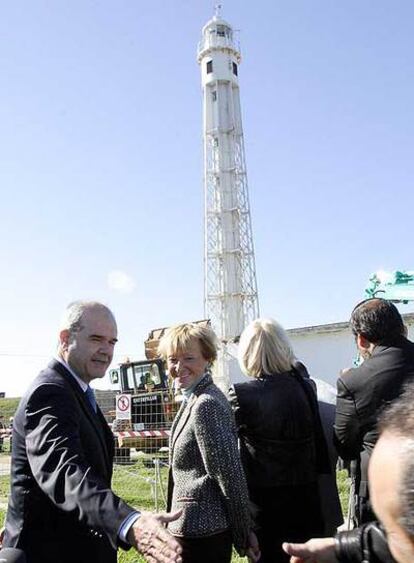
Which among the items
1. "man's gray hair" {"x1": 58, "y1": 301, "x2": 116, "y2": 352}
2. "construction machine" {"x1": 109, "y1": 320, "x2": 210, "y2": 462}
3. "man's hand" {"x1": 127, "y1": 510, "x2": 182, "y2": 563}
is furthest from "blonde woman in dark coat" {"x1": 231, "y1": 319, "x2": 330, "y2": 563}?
"construction machine" {"x1": 109, "y1": 320, "x2": 210, "y2": 462}

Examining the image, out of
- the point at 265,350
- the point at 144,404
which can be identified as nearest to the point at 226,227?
the point at 144,404

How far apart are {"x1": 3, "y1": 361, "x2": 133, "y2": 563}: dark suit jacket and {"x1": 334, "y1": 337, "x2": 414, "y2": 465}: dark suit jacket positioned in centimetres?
125

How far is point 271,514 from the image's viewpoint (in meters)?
2.85

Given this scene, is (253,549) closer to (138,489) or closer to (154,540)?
(154,540)

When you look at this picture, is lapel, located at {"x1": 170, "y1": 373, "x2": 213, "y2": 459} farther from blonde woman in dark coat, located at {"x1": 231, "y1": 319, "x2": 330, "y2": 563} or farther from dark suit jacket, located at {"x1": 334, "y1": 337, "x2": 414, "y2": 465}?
dark suit jacket, located at {"x1": 334, "y1": 337, "x2": 414, "y2": 465}

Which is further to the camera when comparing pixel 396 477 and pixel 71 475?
pixel 71 475

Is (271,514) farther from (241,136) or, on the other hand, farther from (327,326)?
(241,136)

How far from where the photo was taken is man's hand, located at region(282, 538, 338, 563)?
1765mm

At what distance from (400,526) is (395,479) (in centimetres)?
8

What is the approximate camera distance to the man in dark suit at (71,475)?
67.9 inches

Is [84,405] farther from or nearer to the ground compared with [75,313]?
nearer to the ground

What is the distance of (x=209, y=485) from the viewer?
2627mm

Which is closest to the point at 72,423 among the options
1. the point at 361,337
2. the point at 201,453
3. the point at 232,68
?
the point at 201,453

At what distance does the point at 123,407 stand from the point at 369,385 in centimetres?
1170
